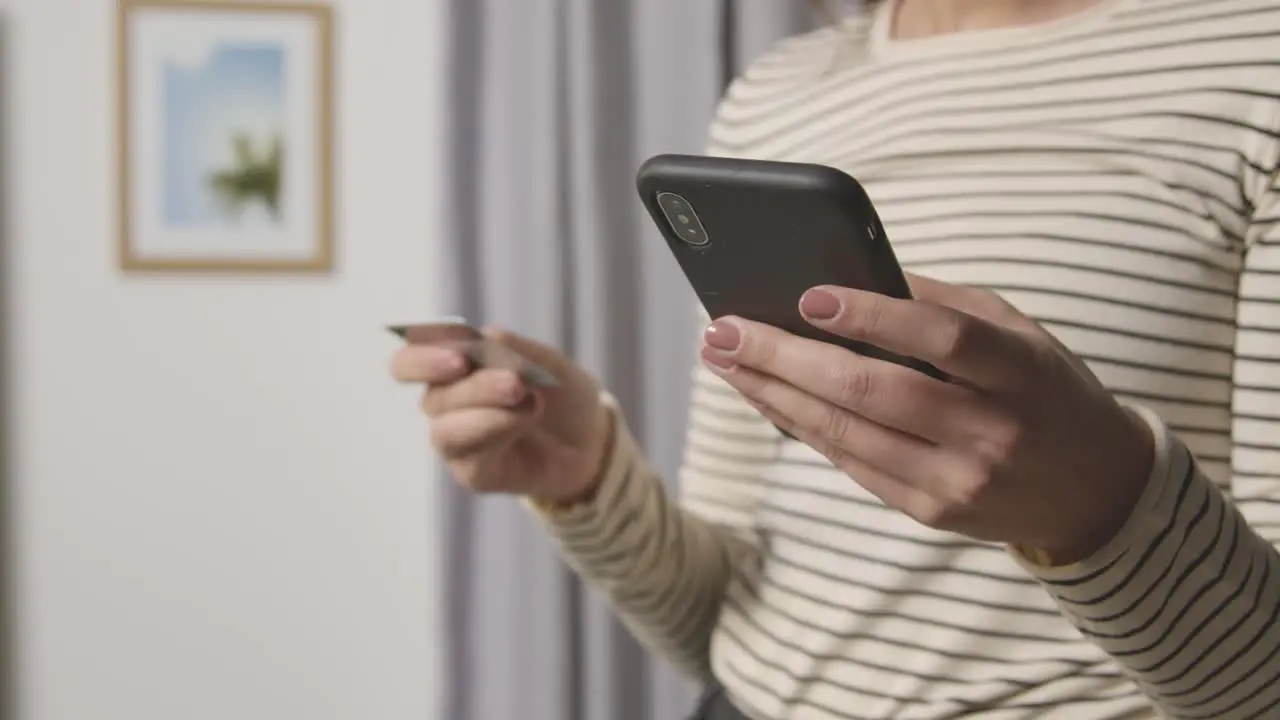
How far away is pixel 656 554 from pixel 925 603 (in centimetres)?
24

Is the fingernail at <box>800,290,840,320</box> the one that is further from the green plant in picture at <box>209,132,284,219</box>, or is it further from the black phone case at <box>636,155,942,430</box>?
the green plant in picture at <box>209,132,284,219</box>

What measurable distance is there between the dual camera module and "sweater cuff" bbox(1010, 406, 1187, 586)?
0.63 ft

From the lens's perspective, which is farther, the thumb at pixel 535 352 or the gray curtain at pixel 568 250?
the gray curtain at pixel 568 250

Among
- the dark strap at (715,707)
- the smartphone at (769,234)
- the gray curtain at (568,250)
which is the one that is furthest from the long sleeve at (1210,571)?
the gray curtain at (568,250)

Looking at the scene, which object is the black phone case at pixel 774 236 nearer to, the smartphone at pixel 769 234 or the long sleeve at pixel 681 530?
the smartphone at pixel 769 234

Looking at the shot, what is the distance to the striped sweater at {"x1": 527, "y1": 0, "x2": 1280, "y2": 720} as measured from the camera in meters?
0.46

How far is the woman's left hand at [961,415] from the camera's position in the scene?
370mm

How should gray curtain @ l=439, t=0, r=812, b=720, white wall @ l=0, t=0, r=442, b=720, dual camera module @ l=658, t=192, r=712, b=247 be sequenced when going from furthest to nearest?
white wall @ l=0, t=0, r=442, b=720
gray curtain @ l=439, t=0, r=812, b=720
dual camera module @ l=658, t=192, r=712, b=247

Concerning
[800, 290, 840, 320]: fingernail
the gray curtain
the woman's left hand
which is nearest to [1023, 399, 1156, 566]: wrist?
the woman's left hand

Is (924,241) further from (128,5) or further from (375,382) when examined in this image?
(128,5)

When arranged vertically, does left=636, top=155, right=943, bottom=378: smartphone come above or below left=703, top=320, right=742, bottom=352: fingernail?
above

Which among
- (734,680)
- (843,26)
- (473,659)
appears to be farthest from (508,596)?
(843,26)

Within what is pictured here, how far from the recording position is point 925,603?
613mm

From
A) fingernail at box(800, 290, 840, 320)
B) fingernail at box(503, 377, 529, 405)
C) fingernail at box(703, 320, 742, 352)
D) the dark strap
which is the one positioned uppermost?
fingernail at box(800, 290, 840, 320)
